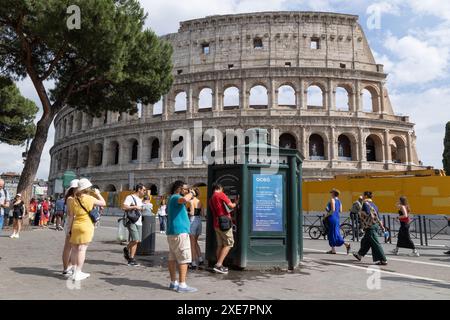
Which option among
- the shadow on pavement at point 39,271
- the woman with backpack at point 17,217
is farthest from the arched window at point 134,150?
the shadow on pavement at point 39,271

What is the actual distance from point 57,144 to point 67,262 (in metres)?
41.4

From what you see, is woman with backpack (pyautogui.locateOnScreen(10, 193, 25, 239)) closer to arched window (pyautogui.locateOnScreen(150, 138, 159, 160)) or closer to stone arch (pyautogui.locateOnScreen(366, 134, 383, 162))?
arched window (pyautogui.locateOnScreen(150, 138, 159, 160))

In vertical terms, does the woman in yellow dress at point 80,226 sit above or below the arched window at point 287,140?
below

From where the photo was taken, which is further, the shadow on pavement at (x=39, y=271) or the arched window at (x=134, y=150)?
the arched window at (x=134, y=150)

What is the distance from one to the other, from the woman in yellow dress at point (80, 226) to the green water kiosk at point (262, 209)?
2.32 m

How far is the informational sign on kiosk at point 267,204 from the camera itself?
21.2 ft

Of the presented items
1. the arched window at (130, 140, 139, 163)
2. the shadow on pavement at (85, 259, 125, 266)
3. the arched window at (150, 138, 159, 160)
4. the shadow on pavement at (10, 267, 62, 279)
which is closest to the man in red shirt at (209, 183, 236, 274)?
the shadow on pavement at (85, 259, 125, 266)

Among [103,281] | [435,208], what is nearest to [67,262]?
[103,281]

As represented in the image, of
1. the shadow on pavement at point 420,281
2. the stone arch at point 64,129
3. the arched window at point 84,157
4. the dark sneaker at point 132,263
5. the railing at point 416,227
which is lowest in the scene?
the shadow on pavement at point 420,281

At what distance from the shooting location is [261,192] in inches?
256

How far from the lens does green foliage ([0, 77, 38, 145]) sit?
946 inches

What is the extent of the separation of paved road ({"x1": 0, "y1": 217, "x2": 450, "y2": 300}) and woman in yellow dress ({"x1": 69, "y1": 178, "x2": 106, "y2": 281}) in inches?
12.1

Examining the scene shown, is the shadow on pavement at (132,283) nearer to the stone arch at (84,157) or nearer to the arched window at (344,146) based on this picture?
the arched window at (344,146)
